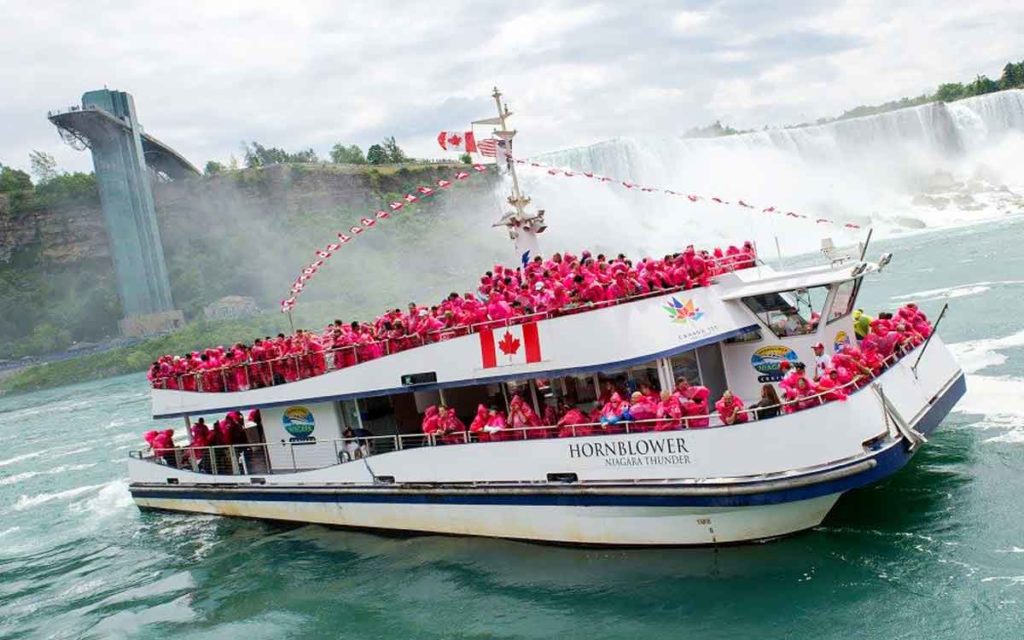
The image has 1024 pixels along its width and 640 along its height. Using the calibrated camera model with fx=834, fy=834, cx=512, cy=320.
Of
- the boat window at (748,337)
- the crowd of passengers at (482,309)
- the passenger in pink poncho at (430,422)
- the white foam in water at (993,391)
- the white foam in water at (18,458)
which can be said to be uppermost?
the crowd of passengers at (482,309)

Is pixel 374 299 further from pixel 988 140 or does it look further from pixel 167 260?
pixel 988 140

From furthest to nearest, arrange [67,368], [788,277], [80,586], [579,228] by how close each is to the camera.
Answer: [579,228] < [67,368] < [80,586] < [788,277]

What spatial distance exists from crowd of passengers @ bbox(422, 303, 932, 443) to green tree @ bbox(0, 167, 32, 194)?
93.1 meters

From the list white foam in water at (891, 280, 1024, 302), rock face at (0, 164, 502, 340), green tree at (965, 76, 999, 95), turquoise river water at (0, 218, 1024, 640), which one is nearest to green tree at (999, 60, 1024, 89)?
green tree at (965, 76, 999, 95)

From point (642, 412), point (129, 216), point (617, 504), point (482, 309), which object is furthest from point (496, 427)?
point (129, 216)

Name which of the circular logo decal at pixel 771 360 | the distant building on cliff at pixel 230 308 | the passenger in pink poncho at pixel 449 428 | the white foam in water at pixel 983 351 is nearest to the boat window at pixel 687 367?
the circular logo decal at pixel 771 360

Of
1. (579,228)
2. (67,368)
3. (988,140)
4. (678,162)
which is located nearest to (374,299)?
(579,228)

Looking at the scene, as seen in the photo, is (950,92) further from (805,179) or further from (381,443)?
(381,443)

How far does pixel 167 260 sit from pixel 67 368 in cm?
2067

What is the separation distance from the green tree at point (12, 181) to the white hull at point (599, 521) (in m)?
91.4

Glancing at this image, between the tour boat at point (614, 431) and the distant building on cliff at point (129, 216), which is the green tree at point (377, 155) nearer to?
the distant building on cliff at point (129, 216)

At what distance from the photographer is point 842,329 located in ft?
39.6

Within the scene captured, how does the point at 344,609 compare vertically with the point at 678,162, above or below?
below

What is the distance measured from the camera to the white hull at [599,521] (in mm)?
10094
